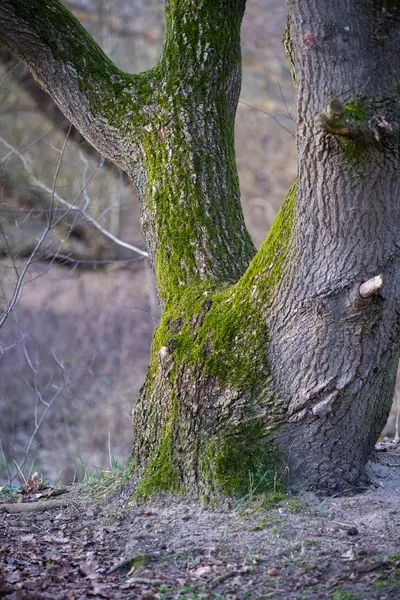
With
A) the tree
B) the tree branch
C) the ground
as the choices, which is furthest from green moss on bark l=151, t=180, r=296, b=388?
the tree branch

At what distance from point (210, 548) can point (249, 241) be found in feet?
6.31

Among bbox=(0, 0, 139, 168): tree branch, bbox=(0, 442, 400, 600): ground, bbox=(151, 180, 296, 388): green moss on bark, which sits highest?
bbox=(0, 0, 139, 168): tree branch

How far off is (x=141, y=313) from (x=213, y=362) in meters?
7.52

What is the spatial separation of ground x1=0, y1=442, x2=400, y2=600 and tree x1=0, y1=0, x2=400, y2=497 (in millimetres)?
189

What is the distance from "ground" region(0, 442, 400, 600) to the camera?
2816 mm

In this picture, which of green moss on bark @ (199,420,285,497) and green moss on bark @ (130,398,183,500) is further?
green moss on bark @ (130,398,183,500)

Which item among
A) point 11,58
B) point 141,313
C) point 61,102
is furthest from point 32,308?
point 61,102

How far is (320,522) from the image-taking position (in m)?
3.29

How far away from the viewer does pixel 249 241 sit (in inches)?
168

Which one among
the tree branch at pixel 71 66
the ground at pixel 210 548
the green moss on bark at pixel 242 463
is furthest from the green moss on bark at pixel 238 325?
the tree branch at pixel 71 66

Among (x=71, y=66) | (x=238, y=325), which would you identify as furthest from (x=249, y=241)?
(x=71, y=66)

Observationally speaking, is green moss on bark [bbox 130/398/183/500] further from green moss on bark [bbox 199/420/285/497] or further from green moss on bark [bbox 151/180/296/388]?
green moss on bark [bbox 151/180/296/388]

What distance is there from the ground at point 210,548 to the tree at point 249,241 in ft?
0.62

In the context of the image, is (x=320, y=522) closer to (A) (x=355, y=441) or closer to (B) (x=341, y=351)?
(A) (x=355, y=441)
